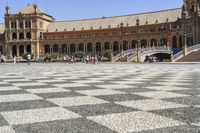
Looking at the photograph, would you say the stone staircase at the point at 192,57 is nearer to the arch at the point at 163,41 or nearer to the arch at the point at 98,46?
the arch at the point at 163,41

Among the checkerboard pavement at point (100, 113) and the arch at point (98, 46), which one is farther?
the arch at point (98, 46)

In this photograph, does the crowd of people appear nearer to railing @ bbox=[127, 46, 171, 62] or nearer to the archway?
railing @ bbox=[127, 46, 171, 62]

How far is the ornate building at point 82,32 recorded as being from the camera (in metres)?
111

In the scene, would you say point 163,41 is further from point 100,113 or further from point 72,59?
point 100,113

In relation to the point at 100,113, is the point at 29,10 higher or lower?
higher

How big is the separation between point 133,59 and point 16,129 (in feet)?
203

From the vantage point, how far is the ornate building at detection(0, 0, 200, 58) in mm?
110812

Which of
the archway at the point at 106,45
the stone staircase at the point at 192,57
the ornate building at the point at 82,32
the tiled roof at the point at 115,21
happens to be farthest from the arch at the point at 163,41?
the stone staircase at the point at 192,57

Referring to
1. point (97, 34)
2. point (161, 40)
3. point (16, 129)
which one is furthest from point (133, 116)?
point (97, 34)

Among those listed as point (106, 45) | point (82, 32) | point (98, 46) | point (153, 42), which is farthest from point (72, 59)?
point (82, 32)

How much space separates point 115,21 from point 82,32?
37.1 feet

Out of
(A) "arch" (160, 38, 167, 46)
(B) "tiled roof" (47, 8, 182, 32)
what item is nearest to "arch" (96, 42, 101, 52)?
(B) "tiled roof" (47, 8, 182, 32)

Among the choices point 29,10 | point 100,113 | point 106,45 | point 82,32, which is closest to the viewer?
point 100,113

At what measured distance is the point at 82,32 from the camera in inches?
4926
